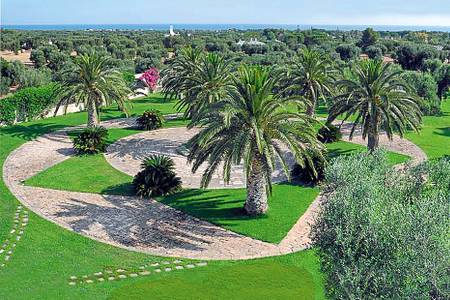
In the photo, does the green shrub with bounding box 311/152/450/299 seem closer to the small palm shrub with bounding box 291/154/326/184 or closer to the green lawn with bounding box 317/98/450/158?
the small palm shrub with bounding box 291/154/326/184

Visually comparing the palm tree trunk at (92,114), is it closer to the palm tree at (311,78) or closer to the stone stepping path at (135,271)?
the palm tree at (311,78)

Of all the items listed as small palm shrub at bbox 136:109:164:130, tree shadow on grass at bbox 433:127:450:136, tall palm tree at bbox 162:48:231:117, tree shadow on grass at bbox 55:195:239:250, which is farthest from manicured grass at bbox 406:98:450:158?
small palm shrub at bbox 136:109:164:130

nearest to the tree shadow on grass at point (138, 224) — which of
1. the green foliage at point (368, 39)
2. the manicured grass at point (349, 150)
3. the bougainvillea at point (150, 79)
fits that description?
the manicured grass at point (349, 150)

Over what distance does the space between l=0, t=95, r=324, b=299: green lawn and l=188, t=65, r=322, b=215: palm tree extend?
382 cm

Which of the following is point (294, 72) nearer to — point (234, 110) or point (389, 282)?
point (234, 110)

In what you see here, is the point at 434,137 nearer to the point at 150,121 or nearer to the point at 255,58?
the point at 150,121

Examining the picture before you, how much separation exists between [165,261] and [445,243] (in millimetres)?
10217

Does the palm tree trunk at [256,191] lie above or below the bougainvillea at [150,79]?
below

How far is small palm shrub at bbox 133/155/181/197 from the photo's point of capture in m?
23.1

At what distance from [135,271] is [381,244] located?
9.15 m

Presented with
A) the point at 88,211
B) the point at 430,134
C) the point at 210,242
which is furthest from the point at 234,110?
the point at 430,134

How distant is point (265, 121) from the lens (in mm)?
19938

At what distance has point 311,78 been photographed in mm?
32312

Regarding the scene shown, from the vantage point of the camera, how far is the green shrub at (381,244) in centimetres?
964
